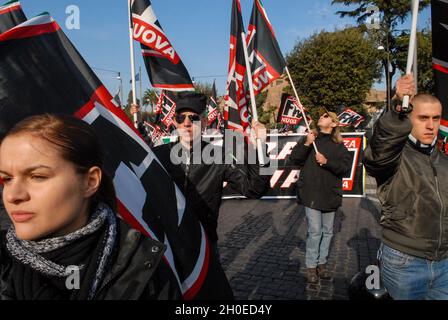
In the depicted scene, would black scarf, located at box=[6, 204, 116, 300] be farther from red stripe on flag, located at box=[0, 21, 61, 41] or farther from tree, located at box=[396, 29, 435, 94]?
tree, located at box=[396, 29, 435, 94]

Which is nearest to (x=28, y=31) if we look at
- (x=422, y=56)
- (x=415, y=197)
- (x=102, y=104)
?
(x=102, y=104)

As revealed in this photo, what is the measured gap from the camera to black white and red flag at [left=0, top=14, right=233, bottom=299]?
1.64 meters

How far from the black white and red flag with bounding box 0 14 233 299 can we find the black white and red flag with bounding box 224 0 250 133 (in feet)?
6.83

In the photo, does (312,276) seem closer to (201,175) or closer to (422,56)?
(201,175)

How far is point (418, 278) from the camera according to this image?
91.5 inches

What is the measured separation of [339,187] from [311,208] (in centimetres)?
48

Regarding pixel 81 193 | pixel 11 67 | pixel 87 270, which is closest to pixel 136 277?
pixel 87 270

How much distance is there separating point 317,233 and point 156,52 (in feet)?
10.7

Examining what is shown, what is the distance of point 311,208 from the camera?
15.2ft

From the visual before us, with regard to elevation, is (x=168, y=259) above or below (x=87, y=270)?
below

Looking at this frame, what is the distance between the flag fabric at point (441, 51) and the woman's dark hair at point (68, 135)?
2700 mm

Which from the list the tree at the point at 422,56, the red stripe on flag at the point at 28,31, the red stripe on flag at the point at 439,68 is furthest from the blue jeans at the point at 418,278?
the tree at the point at 422,56

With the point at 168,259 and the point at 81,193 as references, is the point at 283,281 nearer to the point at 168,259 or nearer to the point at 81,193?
the point at 168,259

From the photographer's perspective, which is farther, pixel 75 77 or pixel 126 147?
pixel 126 147
